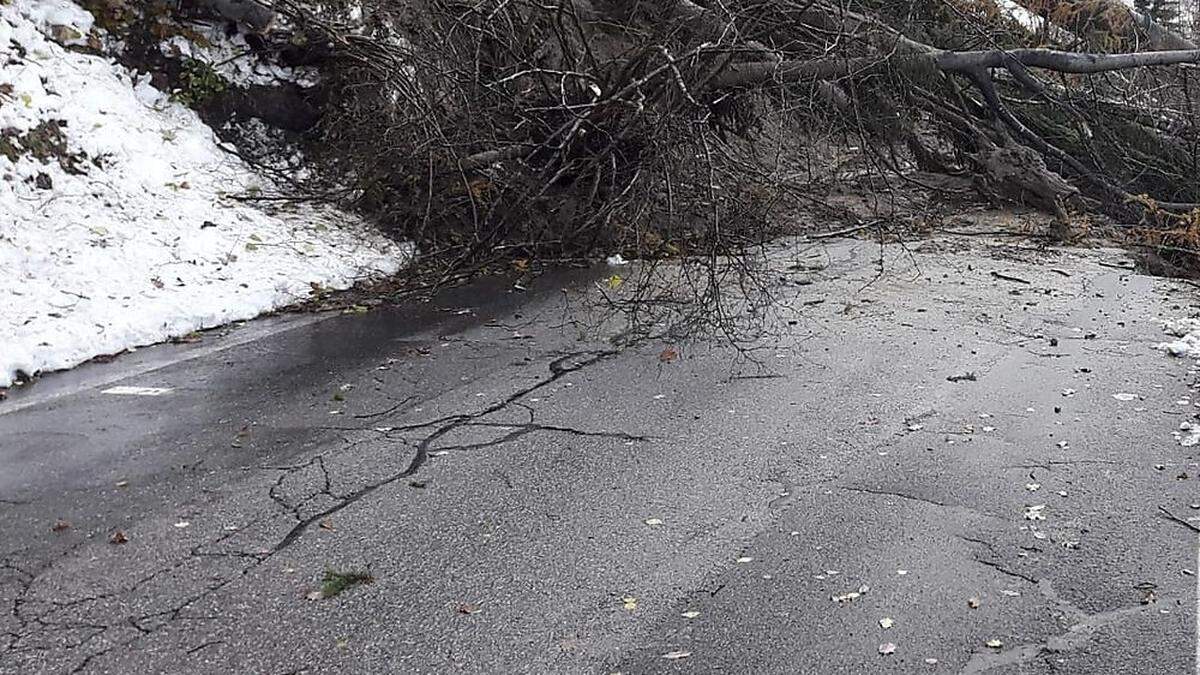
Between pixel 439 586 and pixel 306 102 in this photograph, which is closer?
pixel 439 586

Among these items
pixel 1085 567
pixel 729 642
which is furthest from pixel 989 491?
pixel 729 642

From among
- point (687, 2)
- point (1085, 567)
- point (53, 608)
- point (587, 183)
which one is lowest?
point (53, 608)

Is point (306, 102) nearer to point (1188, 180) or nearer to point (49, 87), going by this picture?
point (49, 87)

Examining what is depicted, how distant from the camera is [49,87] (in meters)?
9.48

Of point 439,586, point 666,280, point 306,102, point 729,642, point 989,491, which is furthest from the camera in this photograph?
point 306,102

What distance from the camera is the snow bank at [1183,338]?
6.68 m

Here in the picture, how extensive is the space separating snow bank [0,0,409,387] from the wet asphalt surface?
0.59 metres

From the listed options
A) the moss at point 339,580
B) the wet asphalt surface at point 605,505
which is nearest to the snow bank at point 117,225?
the wet asphalt surface at point 605,505

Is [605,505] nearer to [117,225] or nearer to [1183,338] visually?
[1183,338]

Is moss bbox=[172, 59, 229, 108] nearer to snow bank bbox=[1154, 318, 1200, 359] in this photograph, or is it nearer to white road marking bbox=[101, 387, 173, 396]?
white road marking bbox=[101, 387, 173, 396]

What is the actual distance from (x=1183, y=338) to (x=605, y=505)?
4.60 metres

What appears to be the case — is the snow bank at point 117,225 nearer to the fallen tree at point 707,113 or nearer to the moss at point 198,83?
the moss at point 198,83

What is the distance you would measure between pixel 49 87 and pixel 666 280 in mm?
5675

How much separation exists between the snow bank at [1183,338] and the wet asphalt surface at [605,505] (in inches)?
6.3
